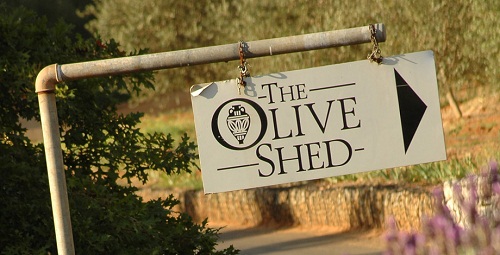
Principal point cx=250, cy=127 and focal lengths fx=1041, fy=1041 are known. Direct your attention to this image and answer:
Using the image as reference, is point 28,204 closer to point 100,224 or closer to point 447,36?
point 100,224

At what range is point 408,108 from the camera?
3607 millimetres

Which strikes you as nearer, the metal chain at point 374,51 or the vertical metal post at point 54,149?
the metal chain at point 374,51

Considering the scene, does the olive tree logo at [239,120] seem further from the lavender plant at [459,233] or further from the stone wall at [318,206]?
the stone wall at [318,206]

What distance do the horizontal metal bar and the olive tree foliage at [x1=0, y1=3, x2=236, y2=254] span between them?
2.50 metres

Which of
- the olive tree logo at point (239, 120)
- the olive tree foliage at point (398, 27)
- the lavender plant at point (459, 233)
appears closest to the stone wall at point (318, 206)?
the olive tree foliage at point (398, 27)

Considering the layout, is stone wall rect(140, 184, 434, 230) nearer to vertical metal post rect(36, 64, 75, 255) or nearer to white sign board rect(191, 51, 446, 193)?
white sign board rect(191, 51, 446, 193)

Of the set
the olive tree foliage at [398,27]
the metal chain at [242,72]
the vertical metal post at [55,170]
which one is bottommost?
the vertical metal post at [55,170]

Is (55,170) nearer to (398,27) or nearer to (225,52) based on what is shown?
(225,52)

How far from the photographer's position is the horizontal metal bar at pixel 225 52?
11.7ft

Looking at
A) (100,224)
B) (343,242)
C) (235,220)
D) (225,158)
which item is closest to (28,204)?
(100,224)

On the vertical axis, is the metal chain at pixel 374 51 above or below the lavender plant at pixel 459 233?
above

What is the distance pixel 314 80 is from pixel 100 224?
3016mm

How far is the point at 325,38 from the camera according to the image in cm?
357

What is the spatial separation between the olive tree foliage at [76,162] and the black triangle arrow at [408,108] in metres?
2.84
